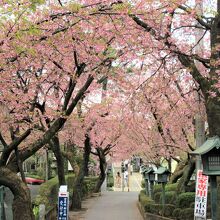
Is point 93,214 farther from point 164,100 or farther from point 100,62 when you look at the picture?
point 100,62

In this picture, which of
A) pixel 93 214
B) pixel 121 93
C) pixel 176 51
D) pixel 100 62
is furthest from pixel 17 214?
pixel 93 214

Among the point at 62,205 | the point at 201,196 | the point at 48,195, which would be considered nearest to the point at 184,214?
the point at 201,196

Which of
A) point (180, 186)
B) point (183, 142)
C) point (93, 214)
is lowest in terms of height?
point (93, 214)

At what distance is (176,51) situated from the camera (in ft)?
32.8

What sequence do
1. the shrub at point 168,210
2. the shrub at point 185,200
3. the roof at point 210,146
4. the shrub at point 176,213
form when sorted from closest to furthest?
the roof at point 210,146 < the shrub at point 176,213 < the shrub at point 185,200 < the shrub at point 168,210

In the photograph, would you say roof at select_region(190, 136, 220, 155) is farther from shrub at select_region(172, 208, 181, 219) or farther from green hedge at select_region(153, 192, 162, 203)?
green hedge at select_region(153, 192, 162, 203)

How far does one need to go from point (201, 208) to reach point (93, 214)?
1102 cm

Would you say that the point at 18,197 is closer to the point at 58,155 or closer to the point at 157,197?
the point at 58,155

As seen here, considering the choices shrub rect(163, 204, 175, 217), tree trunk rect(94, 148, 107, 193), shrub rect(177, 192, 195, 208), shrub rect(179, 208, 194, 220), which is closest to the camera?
shrub rect(179, 208, 194, 220)

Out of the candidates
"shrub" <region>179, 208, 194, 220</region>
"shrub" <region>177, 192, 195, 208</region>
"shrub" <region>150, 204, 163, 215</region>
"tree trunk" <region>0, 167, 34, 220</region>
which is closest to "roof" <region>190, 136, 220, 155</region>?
"tree trunk" <region>0, 167, 34, 220</region>

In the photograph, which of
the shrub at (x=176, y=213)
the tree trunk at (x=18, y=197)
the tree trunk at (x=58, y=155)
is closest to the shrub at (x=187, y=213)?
the shrub at (x=176, y=213)

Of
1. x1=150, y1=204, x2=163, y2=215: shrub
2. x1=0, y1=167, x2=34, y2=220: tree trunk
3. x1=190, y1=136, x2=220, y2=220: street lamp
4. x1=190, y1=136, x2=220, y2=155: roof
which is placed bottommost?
x1=150, y1=204, x2=163, y2=215: shrub

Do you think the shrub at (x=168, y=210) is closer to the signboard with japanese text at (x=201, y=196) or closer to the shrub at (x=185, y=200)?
the shrub at (x=185, y=200)

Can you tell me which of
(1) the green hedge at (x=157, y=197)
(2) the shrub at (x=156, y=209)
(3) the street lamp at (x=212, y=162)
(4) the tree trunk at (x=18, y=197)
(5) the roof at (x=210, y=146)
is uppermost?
(5) the roof at (x=210, y=146)
